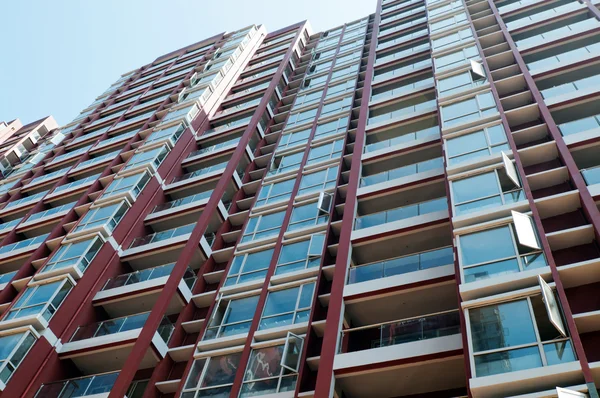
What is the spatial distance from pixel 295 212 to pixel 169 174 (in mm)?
10495

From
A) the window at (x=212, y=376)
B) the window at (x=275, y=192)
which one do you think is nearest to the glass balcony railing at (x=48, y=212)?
the window at (x=275, y=192)

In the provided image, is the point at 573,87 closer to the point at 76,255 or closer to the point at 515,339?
the point at 515,339

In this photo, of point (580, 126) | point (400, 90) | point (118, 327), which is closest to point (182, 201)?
point (118, 327)

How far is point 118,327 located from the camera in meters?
22.6

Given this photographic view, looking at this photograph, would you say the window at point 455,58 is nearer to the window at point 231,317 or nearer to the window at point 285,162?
the window at point 285,162

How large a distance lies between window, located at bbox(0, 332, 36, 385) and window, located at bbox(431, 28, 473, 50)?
25.0 m

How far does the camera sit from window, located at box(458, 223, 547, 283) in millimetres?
15438

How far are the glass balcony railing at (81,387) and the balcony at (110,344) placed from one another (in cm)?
171

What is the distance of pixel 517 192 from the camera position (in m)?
18.1

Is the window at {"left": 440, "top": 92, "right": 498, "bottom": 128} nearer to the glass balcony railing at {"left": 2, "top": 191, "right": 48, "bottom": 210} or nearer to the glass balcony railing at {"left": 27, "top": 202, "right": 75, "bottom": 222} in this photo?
the glass balcony railing at {"left": 27, "top": 202, "right": 75, "bottom": 222}

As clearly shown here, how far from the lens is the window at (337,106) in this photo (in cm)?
3288

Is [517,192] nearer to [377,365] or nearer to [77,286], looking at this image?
[377,365]

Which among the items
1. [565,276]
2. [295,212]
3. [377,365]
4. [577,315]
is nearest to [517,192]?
[565,276]

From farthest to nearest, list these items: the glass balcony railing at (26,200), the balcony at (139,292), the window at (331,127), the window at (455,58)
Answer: the glass balcony railing at (26,200) < the window at (331,127) < the window at (455,58) < the balcony at (139,292)
